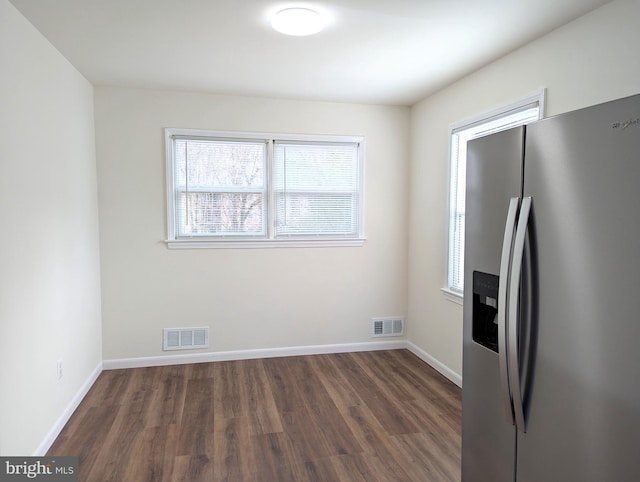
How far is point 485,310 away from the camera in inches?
67.5

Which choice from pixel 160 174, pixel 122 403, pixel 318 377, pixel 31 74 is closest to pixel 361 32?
pixel 31 74

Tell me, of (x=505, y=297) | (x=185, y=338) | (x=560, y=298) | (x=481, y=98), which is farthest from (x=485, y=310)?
(x=185, y=338)

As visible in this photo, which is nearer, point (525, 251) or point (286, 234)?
point (525, 251)

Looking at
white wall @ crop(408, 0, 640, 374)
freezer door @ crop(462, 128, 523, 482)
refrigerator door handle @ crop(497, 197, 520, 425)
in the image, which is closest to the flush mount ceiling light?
freezer door @ crop(462, 128, 523, 482)

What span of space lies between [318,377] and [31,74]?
302 centimetres

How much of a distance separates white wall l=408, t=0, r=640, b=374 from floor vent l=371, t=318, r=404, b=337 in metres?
0.15

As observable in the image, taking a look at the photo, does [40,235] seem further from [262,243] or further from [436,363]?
[436,363]

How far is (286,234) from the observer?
13.2 feet

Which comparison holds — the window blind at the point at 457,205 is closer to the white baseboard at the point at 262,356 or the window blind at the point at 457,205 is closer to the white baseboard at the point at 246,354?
the white baseboard at the point at 262,356

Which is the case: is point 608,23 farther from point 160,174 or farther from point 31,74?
point 160,174

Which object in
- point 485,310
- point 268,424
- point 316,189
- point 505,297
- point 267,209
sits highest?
point 316,189

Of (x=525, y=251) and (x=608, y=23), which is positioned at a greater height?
(x=608, y=23)

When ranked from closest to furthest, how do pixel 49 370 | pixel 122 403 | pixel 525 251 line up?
pixel 525 251 → pixel 49 370 → pixel 122 403

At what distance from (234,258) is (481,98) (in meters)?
2.58
